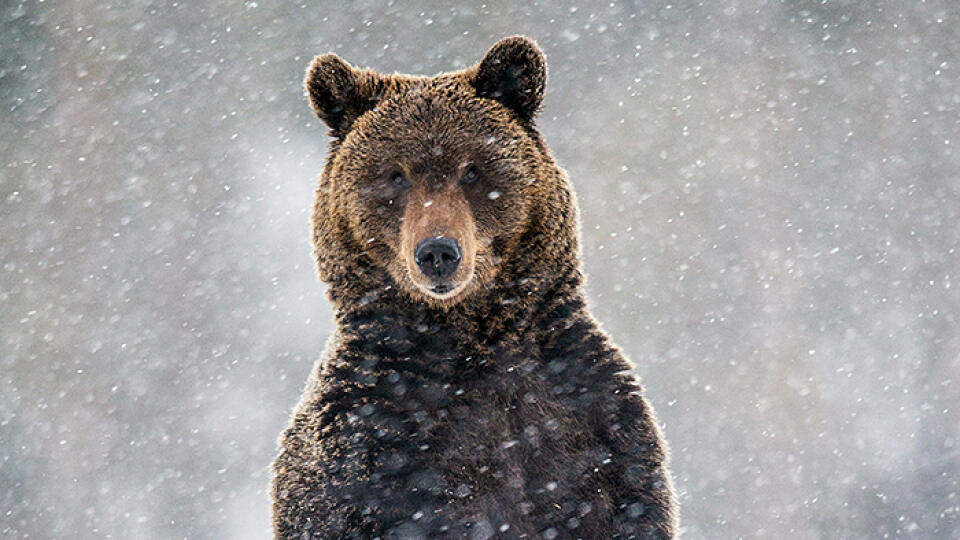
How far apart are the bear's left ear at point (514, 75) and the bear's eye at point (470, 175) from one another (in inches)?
17.0

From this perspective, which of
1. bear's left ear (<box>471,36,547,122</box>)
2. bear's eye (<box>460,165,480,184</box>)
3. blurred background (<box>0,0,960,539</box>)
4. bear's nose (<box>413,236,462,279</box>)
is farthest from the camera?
blurred background (<box>0,0,960,539</box>)

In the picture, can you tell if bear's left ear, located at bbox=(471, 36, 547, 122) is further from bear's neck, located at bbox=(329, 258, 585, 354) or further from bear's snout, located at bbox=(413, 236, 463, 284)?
bear's snout, located at bbox=(413, 236, 463, 284)

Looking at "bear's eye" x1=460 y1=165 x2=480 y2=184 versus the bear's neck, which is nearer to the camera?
the bear's neck

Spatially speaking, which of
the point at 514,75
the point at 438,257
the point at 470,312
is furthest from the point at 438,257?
the point at 514,75

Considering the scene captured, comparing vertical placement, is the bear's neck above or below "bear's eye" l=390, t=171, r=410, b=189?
below

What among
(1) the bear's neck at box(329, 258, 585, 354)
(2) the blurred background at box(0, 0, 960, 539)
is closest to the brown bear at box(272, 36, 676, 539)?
(1) the bear's neck at box(329, 258, 585, 354)

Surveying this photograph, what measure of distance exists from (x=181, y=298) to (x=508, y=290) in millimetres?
14996

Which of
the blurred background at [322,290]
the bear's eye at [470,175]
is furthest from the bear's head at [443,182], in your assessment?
the blurred background at [322,290]

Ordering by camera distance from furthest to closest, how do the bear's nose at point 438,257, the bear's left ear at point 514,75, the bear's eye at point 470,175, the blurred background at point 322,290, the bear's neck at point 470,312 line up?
1. the blurred background at point 322,290
2. the bear's left ear at point 514,75
3. the bear's eye at point 470,175
4. the bear's neck at point 470,312
5. the bear's nose at point 438,257

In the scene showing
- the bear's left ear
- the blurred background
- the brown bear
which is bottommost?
the blurred background

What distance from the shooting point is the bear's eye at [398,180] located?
4320 mm

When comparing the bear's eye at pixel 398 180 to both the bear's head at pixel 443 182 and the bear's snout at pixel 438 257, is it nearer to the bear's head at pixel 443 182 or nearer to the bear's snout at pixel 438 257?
the bear's head at pixel 443 182

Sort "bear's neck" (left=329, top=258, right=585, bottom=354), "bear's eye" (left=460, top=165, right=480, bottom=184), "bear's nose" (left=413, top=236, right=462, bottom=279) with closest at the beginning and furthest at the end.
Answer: "bear's nose" (left=413, top=236, right=462, bottom=279) → "bear's neck" (left=329, top=258, right=585, bottom=354) → "bear's eye" (left=460, top=165, right=480, bottom=184)

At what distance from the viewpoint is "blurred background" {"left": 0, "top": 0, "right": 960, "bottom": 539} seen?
1650 centimetres
